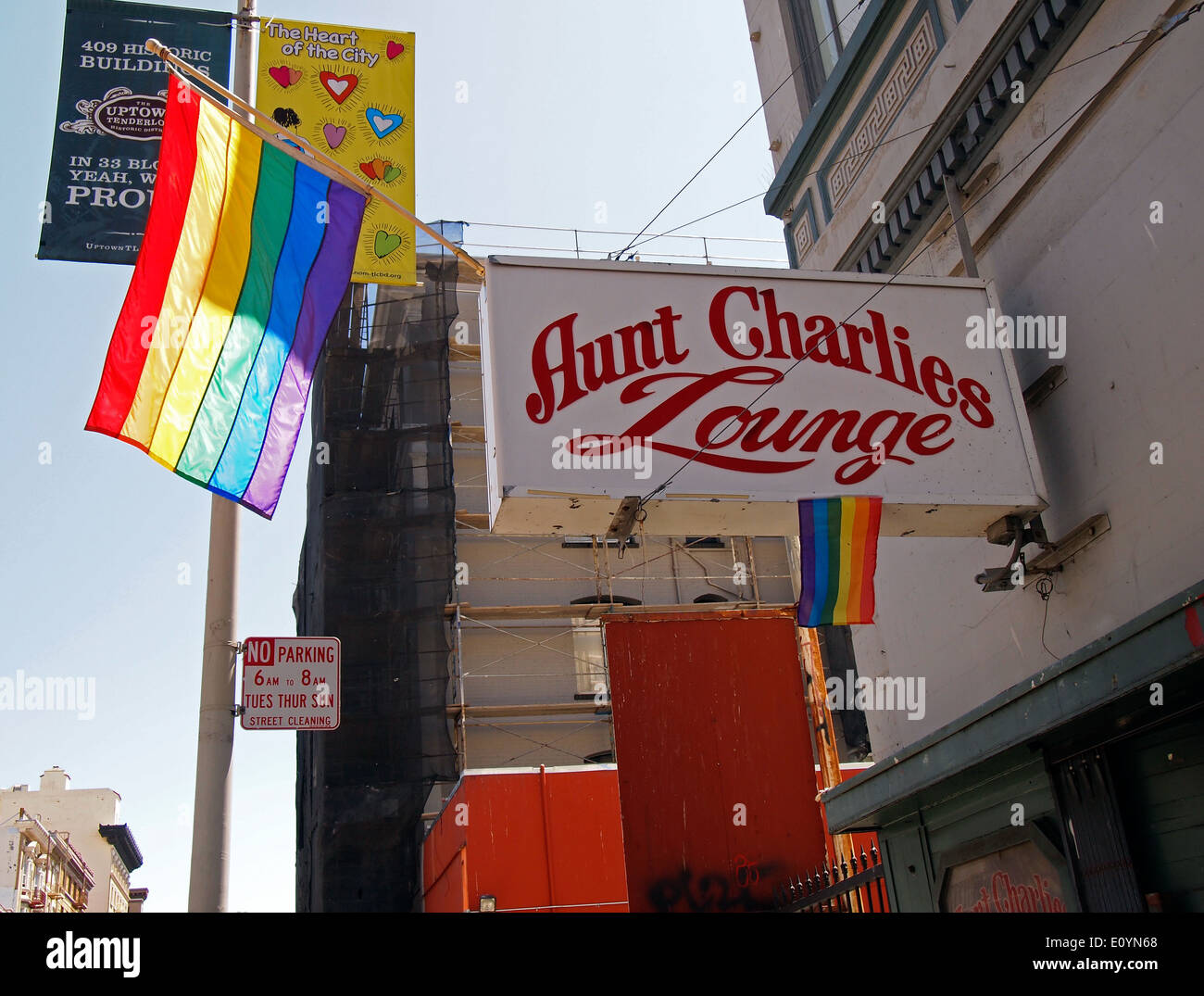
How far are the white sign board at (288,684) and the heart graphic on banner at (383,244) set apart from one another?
23.1 ft

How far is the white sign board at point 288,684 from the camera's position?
7340 millimetres

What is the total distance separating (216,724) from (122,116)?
6764mm

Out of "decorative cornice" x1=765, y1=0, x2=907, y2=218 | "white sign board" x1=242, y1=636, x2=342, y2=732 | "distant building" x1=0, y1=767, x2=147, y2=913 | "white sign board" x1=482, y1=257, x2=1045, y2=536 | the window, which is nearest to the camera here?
"white sign board" x1=482, y1=257, x2=1045, y2=536

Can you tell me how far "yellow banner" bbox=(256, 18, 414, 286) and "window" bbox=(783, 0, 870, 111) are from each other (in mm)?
4595

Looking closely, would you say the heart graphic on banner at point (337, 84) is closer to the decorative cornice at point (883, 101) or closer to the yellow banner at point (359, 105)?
the yellow banner at point (359, 105)

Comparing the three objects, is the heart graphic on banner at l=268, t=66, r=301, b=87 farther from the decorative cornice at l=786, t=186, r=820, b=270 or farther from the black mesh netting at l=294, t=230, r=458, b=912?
the black mesh netting at l=294, t=230, r=458, b=912

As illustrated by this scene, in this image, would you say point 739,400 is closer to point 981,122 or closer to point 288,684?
point 981,122

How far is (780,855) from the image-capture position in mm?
11148

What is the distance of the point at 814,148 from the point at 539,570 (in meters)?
20.9

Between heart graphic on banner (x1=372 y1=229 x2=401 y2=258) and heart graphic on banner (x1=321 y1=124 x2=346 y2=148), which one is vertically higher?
heart graphic on banner (x1=321 y1=124 x2=346 y2=148)

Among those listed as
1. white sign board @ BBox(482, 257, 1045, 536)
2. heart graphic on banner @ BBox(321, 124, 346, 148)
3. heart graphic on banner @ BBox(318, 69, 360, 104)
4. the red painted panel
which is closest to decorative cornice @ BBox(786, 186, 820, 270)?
white sign board @ BBox(482, 257, 1045, 536)

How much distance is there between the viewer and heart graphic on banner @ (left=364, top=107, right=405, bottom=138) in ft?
43.0

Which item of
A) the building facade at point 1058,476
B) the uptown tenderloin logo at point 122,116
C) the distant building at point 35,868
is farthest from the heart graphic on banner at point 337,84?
the distant building at point 35,868
